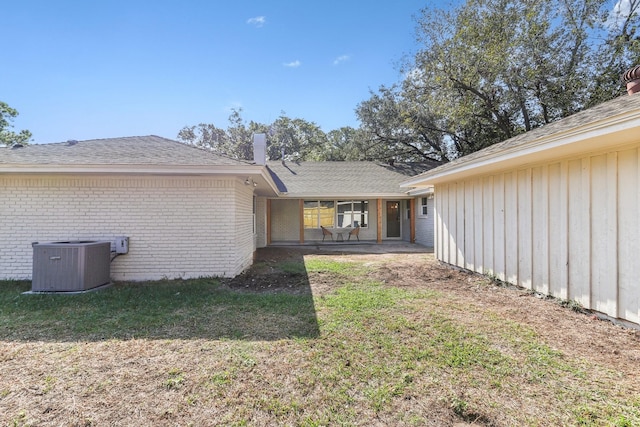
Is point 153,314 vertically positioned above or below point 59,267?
below

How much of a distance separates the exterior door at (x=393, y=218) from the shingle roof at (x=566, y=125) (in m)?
8.13

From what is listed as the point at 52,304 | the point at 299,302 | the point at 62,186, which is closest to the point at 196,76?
the point at 62,186

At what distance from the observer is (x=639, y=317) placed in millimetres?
3605

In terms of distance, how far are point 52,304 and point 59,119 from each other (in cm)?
1410

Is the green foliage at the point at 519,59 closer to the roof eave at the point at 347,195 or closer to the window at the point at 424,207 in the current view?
the window at the point at 424,207

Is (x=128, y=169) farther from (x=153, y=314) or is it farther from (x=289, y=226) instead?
(x=289, y=226)

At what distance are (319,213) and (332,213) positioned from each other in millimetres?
693

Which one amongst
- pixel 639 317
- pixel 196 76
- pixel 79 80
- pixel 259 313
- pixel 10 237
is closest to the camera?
pixel 639 317

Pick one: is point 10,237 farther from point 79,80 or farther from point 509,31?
point 509,31

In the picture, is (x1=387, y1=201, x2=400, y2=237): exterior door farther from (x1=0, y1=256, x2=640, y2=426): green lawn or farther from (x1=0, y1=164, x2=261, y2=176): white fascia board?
(x1=0, y1=256, x2=640, y2=426): green lawn

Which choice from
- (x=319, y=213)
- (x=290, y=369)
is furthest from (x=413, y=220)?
(x=290, y=369)

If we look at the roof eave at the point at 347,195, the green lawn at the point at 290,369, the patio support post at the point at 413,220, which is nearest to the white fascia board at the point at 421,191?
the roof eave at the point at 347,195

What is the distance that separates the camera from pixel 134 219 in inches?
255

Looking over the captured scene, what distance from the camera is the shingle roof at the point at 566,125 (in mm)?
3537
